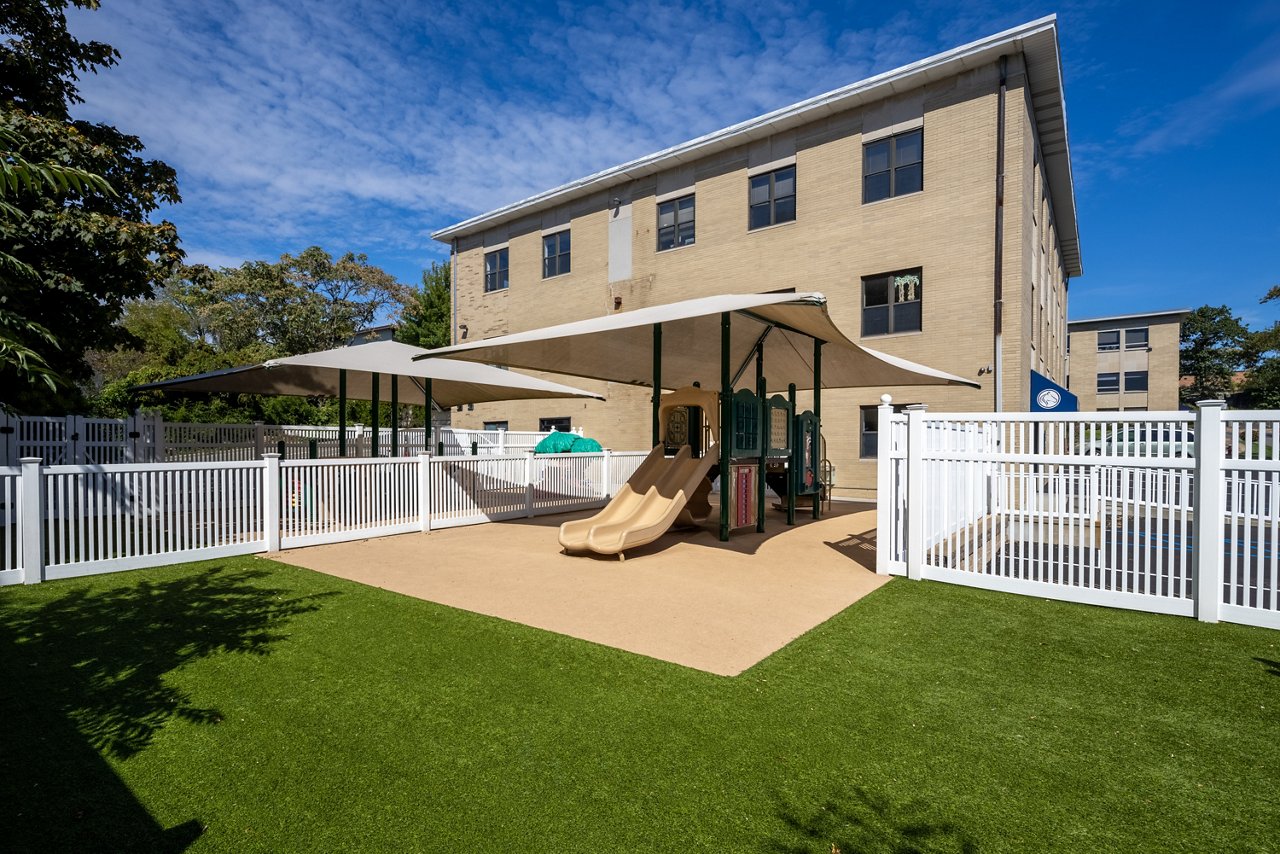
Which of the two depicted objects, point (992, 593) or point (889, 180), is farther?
point (889, 180)

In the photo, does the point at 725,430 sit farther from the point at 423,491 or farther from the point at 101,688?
the point at 101,688

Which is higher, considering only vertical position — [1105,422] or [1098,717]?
[1105,422]

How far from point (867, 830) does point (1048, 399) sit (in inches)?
563

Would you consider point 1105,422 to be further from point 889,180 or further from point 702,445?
point 889,180

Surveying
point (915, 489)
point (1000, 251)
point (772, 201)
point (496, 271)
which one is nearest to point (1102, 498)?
point (915, 489)

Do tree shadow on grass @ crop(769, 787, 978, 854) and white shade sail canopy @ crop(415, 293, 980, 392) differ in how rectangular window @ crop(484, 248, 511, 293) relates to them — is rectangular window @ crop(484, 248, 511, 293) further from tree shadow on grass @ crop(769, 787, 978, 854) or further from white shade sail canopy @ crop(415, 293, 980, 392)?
tree shadow on grass @ crop(769, 787, 978, 854)

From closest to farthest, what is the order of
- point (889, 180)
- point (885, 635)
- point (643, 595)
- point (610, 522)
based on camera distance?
point (885, 635) → point (643, 595) → point (610, 522) → point (889, 180)

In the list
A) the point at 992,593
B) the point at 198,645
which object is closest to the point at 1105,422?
the point at 992,593

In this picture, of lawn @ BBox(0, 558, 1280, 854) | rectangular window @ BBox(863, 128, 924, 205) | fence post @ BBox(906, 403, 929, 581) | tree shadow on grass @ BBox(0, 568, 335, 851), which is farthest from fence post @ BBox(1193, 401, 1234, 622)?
rectangular window @ BBox(863, 128, 924, 205)

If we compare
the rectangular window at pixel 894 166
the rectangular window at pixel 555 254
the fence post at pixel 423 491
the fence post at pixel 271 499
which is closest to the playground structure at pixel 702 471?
the fence post at pixel 423 491

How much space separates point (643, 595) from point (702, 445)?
546cm

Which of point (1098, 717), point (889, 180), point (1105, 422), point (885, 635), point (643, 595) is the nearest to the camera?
point (1098, 717)

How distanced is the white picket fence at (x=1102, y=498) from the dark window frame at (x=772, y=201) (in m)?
11.7

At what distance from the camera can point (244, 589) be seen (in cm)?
646
